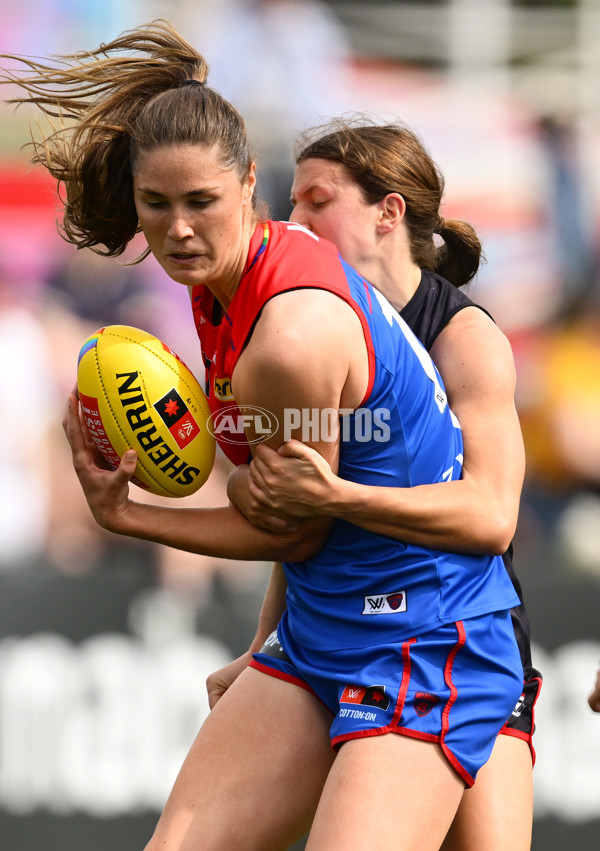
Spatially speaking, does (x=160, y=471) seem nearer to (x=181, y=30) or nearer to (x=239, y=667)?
(x=239, y=667)

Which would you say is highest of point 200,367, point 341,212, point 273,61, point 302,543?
point 273,61

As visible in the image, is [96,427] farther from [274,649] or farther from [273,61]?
[273,61]

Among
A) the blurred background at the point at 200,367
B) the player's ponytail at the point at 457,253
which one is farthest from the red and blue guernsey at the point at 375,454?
the blurred background at the point at 200,367

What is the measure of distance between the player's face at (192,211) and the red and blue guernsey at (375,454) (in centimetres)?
8

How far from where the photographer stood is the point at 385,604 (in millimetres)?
2758

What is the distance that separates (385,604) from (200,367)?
4.46 m

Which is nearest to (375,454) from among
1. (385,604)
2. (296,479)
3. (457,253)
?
(296,479)

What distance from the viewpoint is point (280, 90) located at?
26.2 ft

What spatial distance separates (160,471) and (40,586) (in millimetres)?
3184

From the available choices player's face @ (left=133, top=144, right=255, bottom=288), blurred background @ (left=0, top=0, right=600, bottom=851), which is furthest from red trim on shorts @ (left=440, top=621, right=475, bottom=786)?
blurred background @ (left=0, top=0, right=600, bottom=851)

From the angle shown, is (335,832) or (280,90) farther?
(280,90)

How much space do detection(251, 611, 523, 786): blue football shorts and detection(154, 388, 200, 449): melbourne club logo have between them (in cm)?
67

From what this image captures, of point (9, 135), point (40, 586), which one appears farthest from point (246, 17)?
point (40, 586)

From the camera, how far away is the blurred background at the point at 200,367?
19.0 ft
